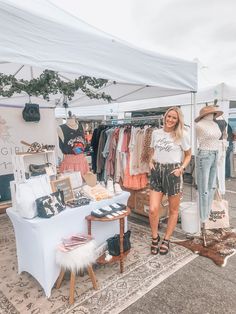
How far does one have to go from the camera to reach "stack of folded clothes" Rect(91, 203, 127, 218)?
208 cm

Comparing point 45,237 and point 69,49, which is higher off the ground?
point 69,49

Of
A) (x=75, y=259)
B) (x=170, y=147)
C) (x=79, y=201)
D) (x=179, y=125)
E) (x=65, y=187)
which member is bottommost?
(x=75, y=259)

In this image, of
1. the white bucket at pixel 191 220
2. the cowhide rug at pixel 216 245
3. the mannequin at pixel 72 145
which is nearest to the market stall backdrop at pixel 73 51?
the mannequin at pixel 72 145

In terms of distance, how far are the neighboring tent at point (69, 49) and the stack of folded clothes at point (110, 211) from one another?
113 cm

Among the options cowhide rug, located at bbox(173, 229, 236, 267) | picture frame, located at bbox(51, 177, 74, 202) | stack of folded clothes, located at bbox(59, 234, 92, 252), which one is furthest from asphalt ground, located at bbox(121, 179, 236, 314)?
picture frame, located at bbox(51, 177, 74, 202)

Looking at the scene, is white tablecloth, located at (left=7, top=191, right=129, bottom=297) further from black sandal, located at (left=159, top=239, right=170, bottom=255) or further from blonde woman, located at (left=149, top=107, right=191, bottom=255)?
black sandal, located at (left=159, top=239, right=170, bottom=255)

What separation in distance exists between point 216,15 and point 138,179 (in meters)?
3.37

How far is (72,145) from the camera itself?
3.11 meters

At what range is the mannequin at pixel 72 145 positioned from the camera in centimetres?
307

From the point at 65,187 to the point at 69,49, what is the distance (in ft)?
3.83

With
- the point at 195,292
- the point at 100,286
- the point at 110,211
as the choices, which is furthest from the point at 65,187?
the point at 195,292

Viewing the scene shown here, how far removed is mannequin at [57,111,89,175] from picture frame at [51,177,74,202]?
2.72 feet

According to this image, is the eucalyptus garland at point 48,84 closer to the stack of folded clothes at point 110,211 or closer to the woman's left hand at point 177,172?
the woman's left hand at point 177,172

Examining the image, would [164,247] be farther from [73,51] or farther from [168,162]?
[73,51]
